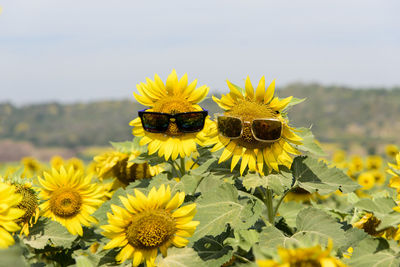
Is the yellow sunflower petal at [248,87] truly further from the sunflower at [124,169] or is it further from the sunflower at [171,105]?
the sunflower at [124,169]

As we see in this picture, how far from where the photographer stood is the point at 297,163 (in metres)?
2.37

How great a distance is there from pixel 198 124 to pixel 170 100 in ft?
0.79

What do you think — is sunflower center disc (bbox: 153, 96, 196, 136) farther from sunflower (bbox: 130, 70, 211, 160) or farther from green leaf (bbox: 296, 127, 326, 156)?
green leaf (bbox: 296, 127, 326, 156)

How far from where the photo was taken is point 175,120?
245 centimetres

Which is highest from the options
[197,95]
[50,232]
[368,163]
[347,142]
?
[197,95]

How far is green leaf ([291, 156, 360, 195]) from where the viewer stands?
2244 mm

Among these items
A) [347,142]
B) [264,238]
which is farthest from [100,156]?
[347,142]

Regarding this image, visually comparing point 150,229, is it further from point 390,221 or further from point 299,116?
point 299,116

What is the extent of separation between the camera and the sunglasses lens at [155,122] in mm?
2443

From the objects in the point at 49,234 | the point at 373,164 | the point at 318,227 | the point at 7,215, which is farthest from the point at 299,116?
the point at 7,215

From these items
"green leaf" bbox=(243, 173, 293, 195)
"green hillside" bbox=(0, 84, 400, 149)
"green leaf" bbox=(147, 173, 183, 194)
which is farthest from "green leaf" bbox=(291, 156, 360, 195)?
"green hillside" bbox=(0, 84, 400, 149)

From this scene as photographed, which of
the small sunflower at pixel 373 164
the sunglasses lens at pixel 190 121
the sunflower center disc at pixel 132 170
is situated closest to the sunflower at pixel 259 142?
the sunglasses lens at pixel 190 121

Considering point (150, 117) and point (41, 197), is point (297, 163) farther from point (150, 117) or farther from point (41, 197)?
point (41, 197)

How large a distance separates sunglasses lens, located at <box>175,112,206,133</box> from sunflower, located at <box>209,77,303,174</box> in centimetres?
24
